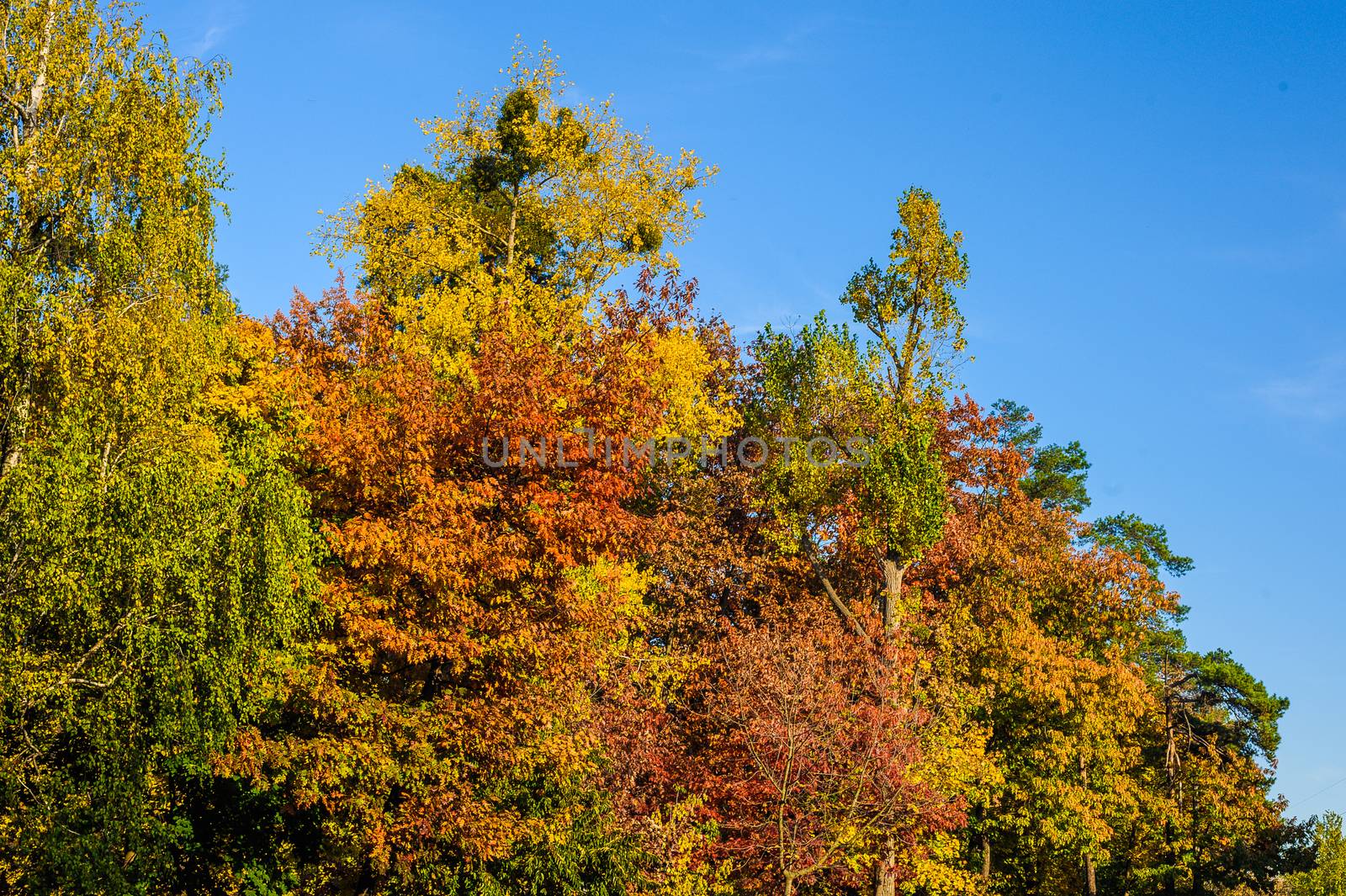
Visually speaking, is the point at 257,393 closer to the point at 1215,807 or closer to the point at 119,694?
the point at 119,694

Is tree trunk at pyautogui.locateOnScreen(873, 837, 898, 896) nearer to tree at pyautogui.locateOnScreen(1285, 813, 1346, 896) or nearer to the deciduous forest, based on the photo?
the deciduous forest

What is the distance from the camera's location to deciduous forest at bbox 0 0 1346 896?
16.5 m

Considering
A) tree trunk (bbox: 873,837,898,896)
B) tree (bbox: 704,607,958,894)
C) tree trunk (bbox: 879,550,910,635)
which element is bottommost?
tree trunk (bbox: 873,837,898,896)

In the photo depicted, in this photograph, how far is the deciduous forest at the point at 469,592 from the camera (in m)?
16.5

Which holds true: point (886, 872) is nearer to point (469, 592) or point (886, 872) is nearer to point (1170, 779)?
point (469, 592)

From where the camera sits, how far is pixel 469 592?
20.1 metres

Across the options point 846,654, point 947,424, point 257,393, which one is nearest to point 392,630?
point 257,393

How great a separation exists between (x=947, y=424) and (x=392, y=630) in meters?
27.4

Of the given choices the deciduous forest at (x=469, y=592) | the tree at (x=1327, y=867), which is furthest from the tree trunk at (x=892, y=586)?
the tree at (x=1327, y=867)

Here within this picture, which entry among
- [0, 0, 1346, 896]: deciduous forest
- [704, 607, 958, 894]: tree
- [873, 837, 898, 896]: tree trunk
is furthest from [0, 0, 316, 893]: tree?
[873, 837, 898, 896]: tree trunk

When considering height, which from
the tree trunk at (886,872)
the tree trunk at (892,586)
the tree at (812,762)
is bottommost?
the tree trunk at (886,872)

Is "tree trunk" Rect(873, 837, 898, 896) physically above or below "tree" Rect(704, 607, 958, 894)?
below

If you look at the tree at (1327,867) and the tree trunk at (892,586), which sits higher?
the tree trunk at (892,586)

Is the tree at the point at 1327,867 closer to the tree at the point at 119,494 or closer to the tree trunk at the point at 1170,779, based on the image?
the tree trunk at the point at 1170,779
